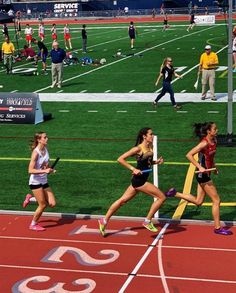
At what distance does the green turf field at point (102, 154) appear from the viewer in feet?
43.7

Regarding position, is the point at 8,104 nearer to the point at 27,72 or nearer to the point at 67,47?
the point at 27,72

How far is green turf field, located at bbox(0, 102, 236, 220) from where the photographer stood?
43.7 ft

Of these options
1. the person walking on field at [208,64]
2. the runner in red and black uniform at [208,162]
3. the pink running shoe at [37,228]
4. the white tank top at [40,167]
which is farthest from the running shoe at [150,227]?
the person walking on field at [208,64]

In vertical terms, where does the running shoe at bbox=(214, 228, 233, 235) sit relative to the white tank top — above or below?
below

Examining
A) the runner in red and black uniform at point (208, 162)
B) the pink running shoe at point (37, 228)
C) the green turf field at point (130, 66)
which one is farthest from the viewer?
the green turf field at point (130, 66)

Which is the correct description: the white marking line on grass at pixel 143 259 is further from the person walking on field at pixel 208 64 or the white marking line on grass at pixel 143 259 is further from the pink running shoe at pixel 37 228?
the person walking on field at pixel 208 64

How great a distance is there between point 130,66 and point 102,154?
1819cm

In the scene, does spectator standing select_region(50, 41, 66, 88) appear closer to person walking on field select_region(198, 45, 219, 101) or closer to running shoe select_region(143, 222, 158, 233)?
person walking on field select_region(198, 45, 219, 101)

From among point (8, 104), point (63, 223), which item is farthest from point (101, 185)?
point (8, 104)

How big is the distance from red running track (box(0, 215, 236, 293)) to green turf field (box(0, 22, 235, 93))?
15.8m

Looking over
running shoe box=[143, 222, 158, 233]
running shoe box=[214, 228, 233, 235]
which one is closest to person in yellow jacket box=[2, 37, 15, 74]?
running shoe box=[143, 222, 158, 233]

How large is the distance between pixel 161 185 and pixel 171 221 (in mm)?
2285

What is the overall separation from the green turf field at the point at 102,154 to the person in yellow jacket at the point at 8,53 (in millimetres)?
8198

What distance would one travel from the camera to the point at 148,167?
11031mm
